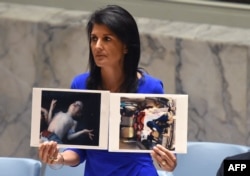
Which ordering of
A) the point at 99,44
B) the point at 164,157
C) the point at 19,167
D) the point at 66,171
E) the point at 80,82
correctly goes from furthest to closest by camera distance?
the point at 66,171 < the point at 19,167 < the point at 80,82 < the point at 99,44 < the point at 164,157

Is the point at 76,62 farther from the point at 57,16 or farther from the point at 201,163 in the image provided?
the point at 201,163

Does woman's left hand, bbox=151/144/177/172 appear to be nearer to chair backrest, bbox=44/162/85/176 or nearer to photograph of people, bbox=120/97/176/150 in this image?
photograph of people, bbox=120/97/176/150

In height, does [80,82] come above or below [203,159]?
above

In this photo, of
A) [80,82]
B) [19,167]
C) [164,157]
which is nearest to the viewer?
[164,157]

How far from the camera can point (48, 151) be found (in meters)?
2.14

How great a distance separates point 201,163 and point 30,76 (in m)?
1.21

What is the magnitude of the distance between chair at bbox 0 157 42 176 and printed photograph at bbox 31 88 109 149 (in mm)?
581

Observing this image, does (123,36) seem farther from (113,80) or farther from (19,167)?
(19,167)

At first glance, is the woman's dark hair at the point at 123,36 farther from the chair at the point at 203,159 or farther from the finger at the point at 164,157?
the chair at the point at 203,159

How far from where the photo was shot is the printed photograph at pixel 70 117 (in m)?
2.17

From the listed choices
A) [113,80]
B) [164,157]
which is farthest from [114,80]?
[164,157]

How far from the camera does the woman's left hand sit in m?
2.11

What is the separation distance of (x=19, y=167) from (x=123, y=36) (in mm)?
879

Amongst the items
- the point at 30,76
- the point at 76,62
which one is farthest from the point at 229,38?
the point at 30,76
